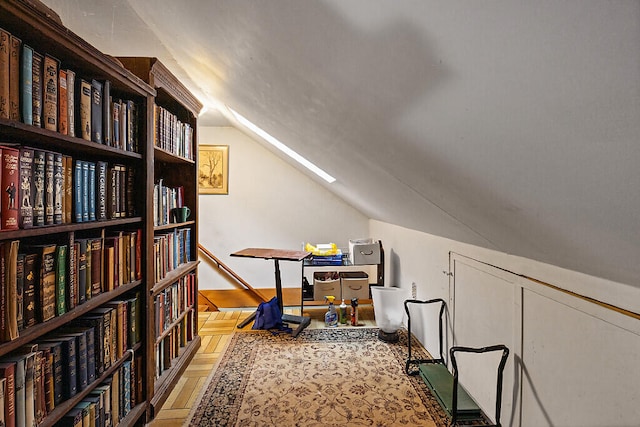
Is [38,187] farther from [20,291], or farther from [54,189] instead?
[20,291]

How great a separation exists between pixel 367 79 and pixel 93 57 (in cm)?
114

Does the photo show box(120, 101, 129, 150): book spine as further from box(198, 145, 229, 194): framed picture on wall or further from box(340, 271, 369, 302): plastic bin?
box(198, 145, 229, 194): framed picture on wall

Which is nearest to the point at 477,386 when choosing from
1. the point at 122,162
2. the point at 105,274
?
the point at 105,274

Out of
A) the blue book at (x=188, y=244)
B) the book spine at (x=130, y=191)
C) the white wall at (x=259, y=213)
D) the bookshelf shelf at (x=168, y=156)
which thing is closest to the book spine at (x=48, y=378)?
the book spine at (x=130, y=191)

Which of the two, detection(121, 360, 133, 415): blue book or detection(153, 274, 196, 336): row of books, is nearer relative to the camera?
detection(121, 360, 133, 415): blue book

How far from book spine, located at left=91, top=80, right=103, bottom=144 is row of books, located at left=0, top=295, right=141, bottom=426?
0.77m

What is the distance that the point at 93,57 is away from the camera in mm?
1382

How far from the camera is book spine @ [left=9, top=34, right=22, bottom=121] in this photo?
1.05 m

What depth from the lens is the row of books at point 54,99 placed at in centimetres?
105

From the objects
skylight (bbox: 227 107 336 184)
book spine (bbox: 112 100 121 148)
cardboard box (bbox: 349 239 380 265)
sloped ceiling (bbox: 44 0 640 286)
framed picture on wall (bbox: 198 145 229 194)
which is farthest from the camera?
framed picture on wall (bbox: 198 145 229 194)

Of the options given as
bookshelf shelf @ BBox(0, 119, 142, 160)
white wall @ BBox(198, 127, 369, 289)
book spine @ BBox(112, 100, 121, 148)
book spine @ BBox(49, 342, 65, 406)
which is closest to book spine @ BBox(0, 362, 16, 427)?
book spine @ BBox(49, 342, 65, 406)

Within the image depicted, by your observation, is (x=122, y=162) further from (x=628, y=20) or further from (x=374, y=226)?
(x=374, y=226)

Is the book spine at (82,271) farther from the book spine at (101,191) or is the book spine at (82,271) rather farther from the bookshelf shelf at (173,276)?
the bookshelf shelf at (173,276)

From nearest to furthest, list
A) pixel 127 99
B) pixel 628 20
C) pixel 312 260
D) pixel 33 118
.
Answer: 1. pixel 628 20
2. pixel 33 118
3. pixel 127 99
4. pixel 312 260
